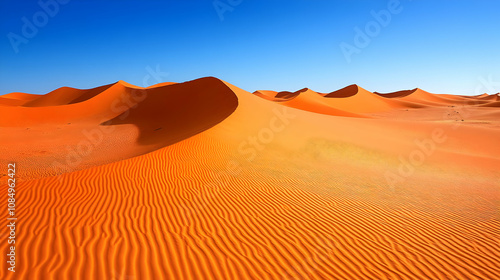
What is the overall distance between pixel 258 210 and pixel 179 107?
2224cm

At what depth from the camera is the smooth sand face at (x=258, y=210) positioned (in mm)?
3830

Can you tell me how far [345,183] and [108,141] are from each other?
16.8 m

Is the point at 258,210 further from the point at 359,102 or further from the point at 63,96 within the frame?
the point at 63,96

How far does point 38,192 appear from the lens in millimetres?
6465

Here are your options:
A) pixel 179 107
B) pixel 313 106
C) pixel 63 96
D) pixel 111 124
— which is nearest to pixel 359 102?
pixel 313 106

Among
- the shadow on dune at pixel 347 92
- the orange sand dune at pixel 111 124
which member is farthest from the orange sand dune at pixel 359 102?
the orange sand dune at pixel 111 124

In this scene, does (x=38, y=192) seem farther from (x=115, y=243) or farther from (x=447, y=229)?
(x=447, y=229)

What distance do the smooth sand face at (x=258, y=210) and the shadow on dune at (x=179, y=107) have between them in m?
5.09

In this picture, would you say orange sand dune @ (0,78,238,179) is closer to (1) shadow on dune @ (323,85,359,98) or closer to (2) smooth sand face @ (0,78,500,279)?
(2) smooth sand face @ (0,78,500,279)

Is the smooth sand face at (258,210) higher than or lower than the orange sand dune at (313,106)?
lower

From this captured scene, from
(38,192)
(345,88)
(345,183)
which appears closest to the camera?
(38,192)

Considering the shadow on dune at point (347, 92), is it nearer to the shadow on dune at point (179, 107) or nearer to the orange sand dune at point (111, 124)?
the shadow on dune at point (179, 107)

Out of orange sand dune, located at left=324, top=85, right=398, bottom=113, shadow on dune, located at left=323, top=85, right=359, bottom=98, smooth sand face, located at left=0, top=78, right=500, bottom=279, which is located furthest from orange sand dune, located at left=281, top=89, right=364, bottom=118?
smooth sand face, located at left=0, top=78, right=500, bottom=279

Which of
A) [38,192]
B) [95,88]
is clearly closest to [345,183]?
[38,192]
